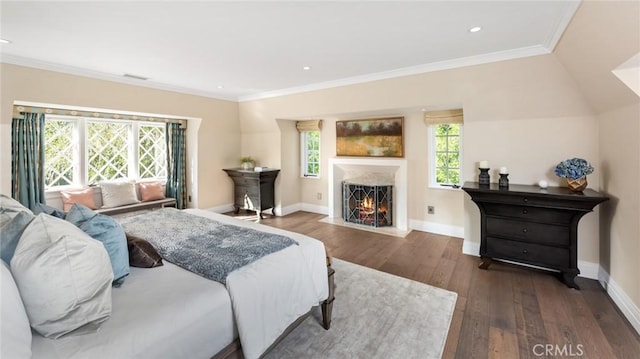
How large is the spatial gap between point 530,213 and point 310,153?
4.04 meters

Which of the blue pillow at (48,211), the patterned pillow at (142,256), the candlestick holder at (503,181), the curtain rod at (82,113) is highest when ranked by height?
the curtain rod at (82,113)

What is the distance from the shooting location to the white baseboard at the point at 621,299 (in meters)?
2.12

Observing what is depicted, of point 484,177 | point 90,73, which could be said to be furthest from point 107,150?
point 484,177

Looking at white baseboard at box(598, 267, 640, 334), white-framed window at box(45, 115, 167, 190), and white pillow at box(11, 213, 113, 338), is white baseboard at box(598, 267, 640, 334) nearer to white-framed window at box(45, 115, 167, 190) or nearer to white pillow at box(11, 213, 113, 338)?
white pillow at box(11, 213, 113, 338)

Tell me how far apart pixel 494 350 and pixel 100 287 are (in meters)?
2.30

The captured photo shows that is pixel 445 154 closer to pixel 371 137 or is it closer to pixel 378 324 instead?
pixel 371 137

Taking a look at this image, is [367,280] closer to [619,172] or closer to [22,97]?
[619,172]

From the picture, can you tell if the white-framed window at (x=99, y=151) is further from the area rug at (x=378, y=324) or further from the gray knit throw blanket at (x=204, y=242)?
the area rug at (x=378, y=324)

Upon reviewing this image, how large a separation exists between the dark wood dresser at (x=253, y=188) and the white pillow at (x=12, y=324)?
435cm

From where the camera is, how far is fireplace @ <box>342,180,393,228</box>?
4.84 m

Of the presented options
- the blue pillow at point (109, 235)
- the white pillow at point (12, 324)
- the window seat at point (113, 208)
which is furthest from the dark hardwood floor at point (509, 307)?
the window seat at point (113, 208)

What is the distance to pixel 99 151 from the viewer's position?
15.3ft

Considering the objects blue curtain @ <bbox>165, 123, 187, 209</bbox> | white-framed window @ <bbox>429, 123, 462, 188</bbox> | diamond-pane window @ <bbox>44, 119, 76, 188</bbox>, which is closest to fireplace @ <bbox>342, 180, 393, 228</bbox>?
white-framed window @ <bbox>429, 123, 462, 188</bbox>

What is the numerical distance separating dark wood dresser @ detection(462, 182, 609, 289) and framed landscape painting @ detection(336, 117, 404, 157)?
67.6 inches
